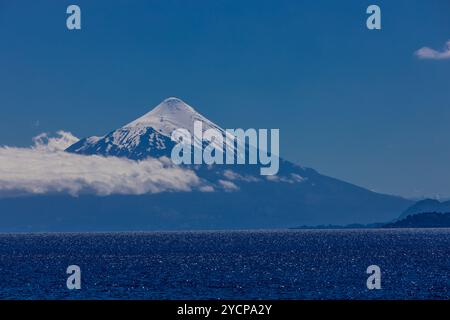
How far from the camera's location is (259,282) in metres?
109

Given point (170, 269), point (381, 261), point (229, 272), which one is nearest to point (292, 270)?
point (229, 272)
